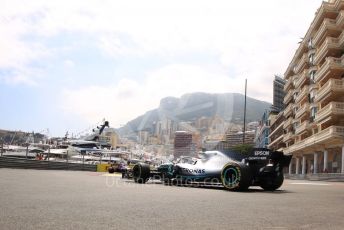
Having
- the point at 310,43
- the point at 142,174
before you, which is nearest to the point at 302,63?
the point at 310,43

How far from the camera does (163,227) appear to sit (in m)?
4.64

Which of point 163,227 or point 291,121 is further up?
point 291,121

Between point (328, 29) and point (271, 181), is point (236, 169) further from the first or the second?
point (328, 29)

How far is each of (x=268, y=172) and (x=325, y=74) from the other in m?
44.1

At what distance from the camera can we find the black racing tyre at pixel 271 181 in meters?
12.7

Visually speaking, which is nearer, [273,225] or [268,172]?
[273,225]

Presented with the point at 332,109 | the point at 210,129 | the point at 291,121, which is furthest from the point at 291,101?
the point at 210,129

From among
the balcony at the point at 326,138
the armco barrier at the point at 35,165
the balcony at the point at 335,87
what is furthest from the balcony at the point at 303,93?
the armco barrier at the point at 35,165

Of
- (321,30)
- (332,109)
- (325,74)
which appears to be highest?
(321,30)

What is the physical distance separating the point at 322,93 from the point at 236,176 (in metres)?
44.1

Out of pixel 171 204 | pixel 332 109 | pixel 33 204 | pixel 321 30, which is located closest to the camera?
pixel 33 204

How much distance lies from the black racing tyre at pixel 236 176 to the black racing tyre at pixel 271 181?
2.98 ft

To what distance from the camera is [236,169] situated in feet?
38.8

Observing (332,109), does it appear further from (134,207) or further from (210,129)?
(210,129)
